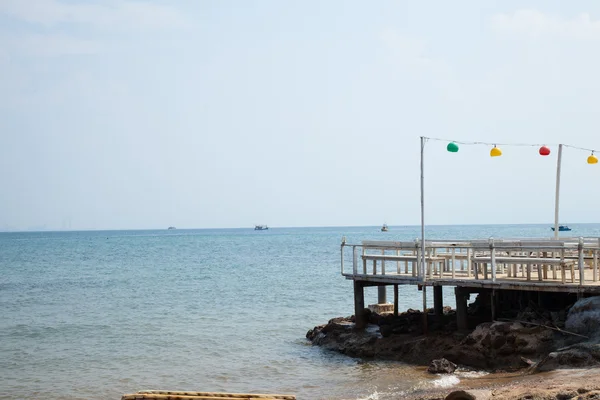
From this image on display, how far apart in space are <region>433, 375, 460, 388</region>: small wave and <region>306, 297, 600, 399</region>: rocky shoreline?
0.45 m

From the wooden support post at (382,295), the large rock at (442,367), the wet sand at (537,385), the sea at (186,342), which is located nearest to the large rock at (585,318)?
the wet sand at (537,385)

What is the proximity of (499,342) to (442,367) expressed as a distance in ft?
4.82

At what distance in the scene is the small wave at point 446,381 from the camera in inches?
637

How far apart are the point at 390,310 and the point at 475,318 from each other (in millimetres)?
4839

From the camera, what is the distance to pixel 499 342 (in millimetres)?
17391

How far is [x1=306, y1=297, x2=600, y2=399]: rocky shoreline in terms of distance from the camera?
51.3 ft

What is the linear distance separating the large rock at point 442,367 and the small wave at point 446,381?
1.15 feet

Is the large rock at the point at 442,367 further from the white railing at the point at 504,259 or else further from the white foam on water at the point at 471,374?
the white railing at the point at 504,259

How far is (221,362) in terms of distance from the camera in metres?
21.1

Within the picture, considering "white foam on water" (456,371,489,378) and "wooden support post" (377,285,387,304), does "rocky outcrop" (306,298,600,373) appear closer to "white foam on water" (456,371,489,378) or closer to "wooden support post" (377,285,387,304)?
"white foam on water" (456,371,489,378)

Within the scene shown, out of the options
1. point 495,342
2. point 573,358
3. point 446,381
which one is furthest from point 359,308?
point 573,358

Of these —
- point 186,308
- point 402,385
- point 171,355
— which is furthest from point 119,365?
point 186,308

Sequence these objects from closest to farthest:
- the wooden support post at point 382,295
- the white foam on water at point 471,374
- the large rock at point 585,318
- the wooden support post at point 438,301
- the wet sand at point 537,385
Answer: the wet sand at point 537,385
the large rock at point 585,318
the white foam on water at point 471,374
the wooden support post at point 438,301
the wooden support post at point 382,295

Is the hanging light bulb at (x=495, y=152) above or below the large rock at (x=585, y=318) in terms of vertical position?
above
